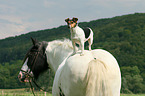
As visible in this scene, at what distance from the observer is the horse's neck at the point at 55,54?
6.16 metres

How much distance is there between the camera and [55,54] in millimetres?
6406

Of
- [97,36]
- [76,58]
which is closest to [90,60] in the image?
[76,58]

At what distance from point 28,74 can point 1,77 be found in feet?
240

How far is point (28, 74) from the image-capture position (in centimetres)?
662

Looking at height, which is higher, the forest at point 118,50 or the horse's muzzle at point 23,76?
the horse's muzzle at point 23,76

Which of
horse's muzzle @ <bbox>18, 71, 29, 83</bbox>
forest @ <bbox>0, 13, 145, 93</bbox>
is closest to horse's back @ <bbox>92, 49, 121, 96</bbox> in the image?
horse's muzzle @ <bbox>18, 71, 29, 83</bbox>

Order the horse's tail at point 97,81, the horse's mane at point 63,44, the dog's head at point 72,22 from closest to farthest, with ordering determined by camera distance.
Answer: the horse's tail at point 97,81, the dog's head at point 72,22, the horse's mane at point 63,44

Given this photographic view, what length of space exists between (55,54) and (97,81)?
2927 mm

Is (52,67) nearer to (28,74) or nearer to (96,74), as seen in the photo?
(28,74)

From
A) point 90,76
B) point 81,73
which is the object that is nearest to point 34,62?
point 81,73

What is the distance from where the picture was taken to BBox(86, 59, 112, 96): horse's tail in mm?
3658

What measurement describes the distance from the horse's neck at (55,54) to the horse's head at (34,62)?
0.17 meters

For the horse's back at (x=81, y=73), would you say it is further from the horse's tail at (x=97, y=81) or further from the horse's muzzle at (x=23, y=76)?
the horse's muzzle at (x=23, y=76)

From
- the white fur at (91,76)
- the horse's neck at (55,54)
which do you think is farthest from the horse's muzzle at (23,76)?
the white fur at (91,76)
